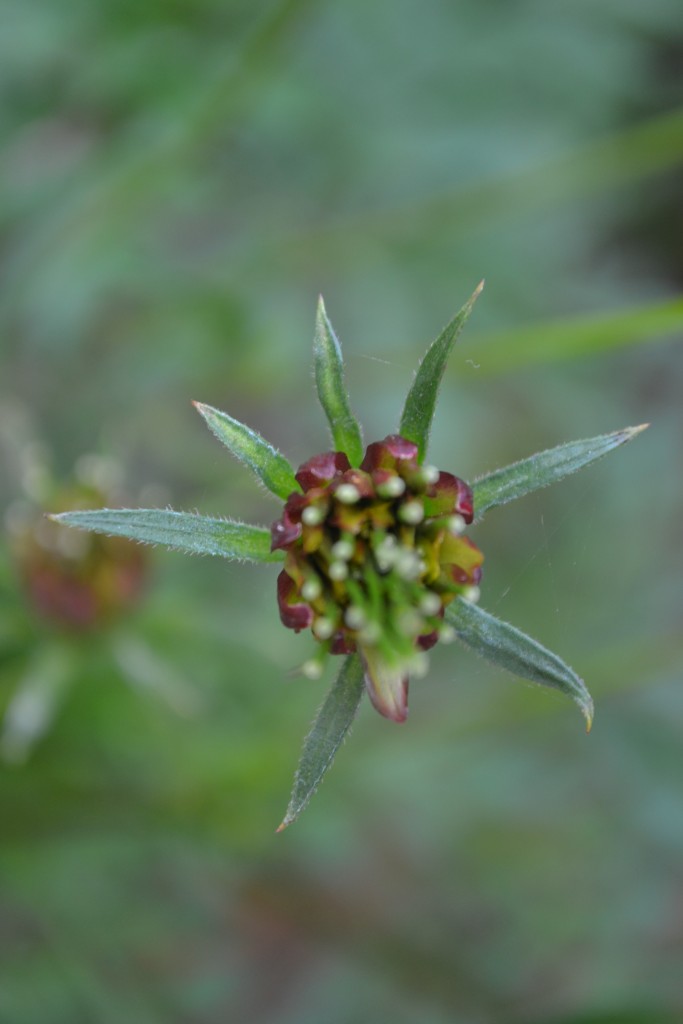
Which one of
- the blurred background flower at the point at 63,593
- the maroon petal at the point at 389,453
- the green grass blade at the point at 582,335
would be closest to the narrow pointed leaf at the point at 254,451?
the maroon petal at the point at 389,453

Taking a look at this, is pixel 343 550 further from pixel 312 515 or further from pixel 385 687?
pixel 385 687

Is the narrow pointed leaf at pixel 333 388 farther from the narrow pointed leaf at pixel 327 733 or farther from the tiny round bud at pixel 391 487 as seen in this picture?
the narrow pointed leaf at pixel 327 733

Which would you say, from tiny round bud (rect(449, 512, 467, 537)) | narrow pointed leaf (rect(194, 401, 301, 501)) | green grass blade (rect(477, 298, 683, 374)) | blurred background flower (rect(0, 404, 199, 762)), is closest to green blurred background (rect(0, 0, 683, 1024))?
blurred background flower (rect(0, 404, 199, 762))

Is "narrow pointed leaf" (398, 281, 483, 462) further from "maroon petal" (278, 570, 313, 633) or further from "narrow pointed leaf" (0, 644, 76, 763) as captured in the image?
"narrow pointed leaf" (0, 644, 76, 763)

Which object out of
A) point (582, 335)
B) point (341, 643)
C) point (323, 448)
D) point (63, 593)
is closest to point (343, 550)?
point (341, 643)

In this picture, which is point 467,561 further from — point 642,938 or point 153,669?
point 642,938

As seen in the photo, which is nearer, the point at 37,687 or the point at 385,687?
the point at 385,687
